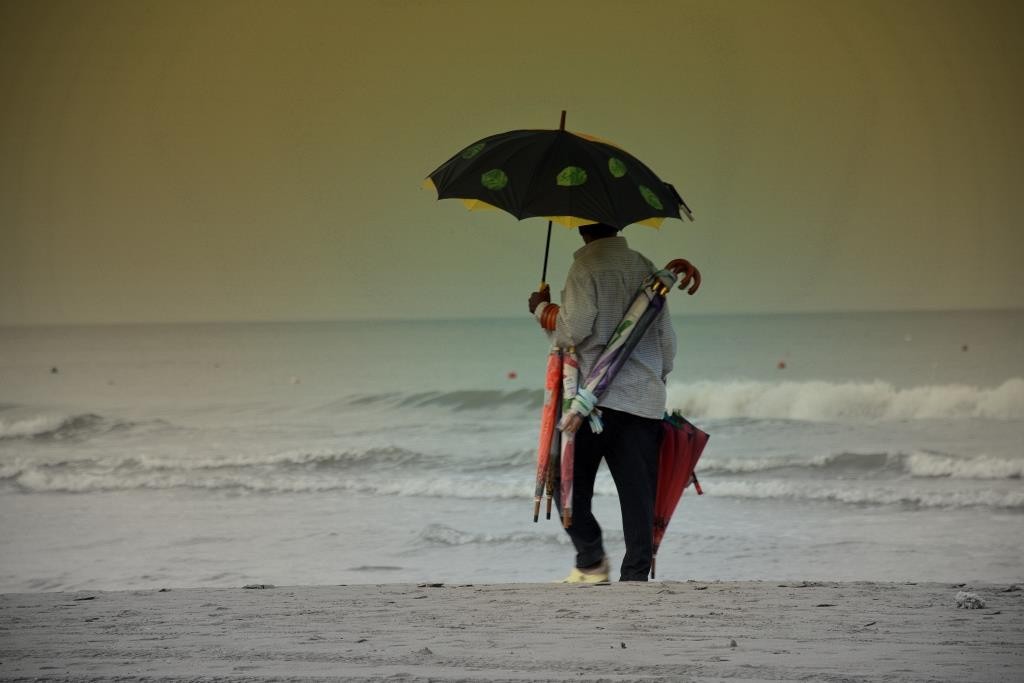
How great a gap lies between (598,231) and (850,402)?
8.99 m

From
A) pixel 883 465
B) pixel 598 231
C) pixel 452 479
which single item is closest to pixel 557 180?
pixel 598 231

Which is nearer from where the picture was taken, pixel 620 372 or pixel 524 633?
pixel 524 633

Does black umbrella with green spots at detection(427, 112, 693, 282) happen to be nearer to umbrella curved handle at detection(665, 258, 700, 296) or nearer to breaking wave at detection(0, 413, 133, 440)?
umbrella curved handle at detection(665, 258, 700, 296)

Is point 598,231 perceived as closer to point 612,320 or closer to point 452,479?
point 612,320

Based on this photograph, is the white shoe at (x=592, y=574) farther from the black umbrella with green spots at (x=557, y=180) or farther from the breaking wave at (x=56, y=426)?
the breaking wave at (x=56, y=426)

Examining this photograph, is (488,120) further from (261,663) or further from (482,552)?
(261,663)

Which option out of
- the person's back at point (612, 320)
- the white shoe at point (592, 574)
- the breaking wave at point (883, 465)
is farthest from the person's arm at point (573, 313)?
the breaking wave at point (883, 465)

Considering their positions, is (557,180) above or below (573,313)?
above

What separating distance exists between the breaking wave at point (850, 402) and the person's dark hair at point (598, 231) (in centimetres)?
794

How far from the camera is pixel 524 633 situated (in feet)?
8.27

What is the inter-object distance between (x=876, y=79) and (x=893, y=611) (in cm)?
970

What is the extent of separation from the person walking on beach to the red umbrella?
3.1 inches

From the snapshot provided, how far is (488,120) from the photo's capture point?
10.7m

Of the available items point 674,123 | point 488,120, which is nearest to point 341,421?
point 488,120
